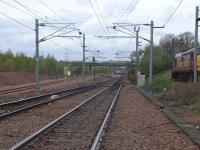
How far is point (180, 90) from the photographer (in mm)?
34750

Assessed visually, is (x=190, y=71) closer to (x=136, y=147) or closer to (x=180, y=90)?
(x=180, y=90)

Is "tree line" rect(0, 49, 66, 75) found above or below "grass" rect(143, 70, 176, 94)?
above

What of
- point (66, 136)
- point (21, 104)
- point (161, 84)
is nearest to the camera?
point (66, 136)

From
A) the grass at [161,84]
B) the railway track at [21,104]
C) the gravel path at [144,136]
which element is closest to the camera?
the gravel path at [144,136]

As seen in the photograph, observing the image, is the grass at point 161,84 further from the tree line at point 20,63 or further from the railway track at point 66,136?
the tree line at point 20,63

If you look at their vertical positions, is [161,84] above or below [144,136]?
above

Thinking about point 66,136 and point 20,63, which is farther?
point 20,63

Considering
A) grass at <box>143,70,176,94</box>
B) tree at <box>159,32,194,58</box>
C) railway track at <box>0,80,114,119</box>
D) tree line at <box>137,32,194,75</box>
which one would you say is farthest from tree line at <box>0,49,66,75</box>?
railway track at <box>0,80,114,119</box>

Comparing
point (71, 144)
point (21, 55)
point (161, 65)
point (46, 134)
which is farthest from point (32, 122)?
point (21, 55)

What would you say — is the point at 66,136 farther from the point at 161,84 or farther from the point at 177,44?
the point at 177,44

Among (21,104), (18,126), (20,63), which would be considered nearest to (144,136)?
(18,126)

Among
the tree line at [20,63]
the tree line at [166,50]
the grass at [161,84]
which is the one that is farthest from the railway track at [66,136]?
the tree line at [20,63]

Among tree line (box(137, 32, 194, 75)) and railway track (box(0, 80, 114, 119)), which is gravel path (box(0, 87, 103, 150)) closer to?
railway track (box(0, 80, 114, 119))

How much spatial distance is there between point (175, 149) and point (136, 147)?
101 centimetres
